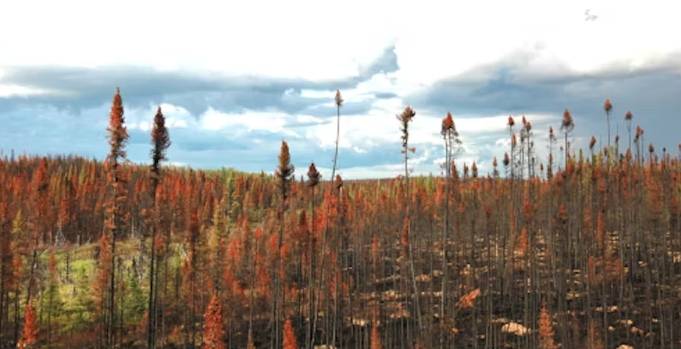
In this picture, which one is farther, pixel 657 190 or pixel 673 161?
pixel 673 161

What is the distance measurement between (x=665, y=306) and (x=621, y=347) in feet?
26.4

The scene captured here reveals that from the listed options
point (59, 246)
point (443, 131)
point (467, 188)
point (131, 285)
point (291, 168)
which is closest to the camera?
point (443, 131)

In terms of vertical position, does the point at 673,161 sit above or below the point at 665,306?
above

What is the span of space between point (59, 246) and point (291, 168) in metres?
75.6

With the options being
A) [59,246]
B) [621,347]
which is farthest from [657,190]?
[59,246]

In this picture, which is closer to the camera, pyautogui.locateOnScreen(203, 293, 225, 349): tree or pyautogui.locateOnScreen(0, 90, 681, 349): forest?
pyautogui.locateOnScreen(203, 293, 225, 349): tree

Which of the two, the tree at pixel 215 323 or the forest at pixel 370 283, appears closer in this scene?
the tree at pixel 215 323

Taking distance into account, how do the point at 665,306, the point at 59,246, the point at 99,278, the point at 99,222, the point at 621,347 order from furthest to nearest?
the point at 99,222, the point at 59,246, the point at 99,278, the point at 665,306, the point at 621,347

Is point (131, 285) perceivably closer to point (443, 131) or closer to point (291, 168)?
point (291, 168)

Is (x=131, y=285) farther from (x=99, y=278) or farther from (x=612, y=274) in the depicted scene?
(x=612, y=274)

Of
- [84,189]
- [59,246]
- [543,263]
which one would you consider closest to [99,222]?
[84,189]

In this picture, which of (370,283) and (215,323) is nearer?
(215,323)

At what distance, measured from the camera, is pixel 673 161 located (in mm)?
103688

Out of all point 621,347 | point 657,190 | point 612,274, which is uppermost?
point 657,190
